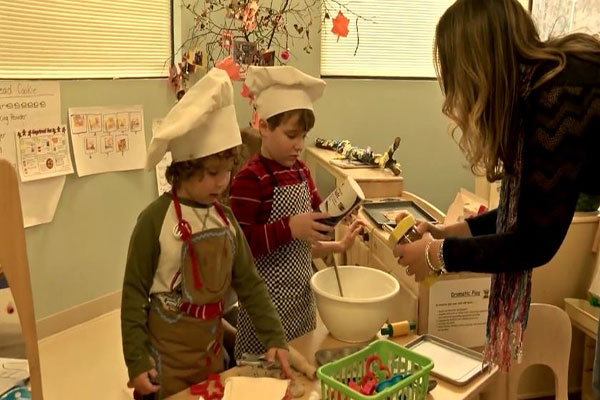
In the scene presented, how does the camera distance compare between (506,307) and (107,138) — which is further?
(107,138)

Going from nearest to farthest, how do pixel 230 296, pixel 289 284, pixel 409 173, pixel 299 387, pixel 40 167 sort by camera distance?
pixel 299 387 < pixel 289 284 < pixel 230 296 < pixel 40 167 < pixel 409 173

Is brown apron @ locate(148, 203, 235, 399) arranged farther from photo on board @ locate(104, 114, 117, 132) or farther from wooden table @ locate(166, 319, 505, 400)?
photo on board @ locate(104, 114, 117, 132)

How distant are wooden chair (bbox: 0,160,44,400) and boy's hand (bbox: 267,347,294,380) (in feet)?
1.59

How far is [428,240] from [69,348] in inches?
88.7

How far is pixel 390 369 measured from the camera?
130 cm

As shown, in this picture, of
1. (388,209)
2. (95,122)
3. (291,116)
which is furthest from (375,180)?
(95,122)

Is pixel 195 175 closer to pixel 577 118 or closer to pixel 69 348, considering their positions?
pixel 577 118

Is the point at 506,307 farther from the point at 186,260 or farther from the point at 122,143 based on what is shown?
the point at 122,143

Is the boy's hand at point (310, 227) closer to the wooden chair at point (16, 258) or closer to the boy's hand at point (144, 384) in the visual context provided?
the boy's hand at point (144, 384)

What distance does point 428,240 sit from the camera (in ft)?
4.57

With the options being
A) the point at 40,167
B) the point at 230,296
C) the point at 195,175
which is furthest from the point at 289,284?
the point at 40,167

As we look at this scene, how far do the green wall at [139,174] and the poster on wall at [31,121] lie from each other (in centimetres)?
6

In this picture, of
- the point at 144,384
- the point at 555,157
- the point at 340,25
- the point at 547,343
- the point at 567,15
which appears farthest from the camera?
the point at 340,25

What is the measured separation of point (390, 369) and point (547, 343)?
2.38ft
